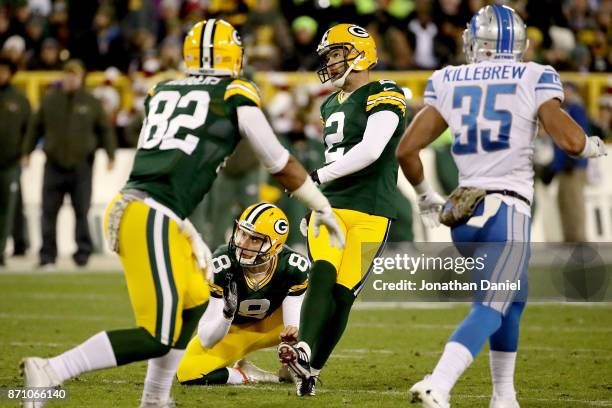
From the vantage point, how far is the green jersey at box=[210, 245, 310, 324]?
673cm

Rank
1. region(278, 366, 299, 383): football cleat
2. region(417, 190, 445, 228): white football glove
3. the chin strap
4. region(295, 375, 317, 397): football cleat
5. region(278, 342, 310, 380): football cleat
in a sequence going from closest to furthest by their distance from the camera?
region(278, 342, 310, 380): football cleat, region(417, 190, 445, 228): white football glove, region(295, 375, 317, 397): football cleat, the chin strap, region(278, 366, 299, 383): football cleat

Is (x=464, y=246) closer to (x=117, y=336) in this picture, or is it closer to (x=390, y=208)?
(x=390, y=208)

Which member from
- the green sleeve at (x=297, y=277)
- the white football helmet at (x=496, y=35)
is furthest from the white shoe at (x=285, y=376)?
the white football helmet at (x=496, y=35)

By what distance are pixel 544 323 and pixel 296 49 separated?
24.3 ft

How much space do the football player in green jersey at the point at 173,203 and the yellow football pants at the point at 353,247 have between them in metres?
0.93

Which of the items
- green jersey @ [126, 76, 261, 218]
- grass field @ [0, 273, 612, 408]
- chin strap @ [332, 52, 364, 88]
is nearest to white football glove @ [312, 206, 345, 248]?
green jersey @ [126, 76, 261, 218]

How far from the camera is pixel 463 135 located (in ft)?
18.3

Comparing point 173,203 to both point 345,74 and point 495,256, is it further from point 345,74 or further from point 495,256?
point 345,74

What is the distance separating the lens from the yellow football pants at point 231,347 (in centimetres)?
683

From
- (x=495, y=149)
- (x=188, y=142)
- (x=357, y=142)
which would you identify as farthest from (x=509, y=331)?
(x=188, y=142)

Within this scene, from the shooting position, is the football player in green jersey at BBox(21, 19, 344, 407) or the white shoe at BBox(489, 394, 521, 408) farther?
the white shoe at BBox(489, 394, 521, 408)

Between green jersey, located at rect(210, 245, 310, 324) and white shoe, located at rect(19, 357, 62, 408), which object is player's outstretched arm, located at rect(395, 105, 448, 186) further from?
white shoe, located at rect(19, 357, 62, 408)

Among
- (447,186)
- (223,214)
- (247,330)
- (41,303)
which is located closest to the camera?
(247,330)

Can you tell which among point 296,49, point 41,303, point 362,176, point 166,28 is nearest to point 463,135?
point 362,176
